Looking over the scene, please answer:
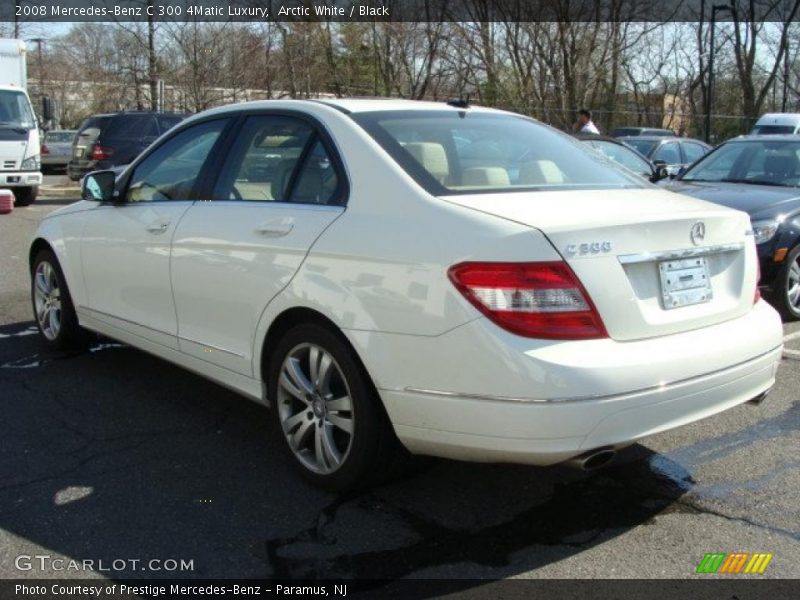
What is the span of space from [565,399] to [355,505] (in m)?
1.14

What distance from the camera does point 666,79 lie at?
46.0 m

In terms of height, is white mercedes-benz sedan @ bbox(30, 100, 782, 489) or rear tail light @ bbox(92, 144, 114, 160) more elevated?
rear tail light @ bbox(92, 144, 114, 160)

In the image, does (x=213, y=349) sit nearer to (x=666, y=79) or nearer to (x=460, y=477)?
(x=460, y=477)

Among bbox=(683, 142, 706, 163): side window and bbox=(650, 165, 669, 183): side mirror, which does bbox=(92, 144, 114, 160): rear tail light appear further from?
bbox=(650, 165, 669, 183): side mirror

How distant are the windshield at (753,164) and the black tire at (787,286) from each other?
1.04m

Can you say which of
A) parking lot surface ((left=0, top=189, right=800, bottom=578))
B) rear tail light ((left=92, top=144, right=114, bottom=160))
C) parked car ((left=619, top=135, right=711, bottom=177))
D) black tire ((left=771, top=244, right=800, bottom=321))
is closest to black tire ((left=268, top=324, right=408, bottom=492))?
parking lot surface ((left=0, top=189, right=800, bottom=578))

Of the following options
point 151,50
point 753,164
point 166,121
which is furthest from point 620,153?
point 151,50

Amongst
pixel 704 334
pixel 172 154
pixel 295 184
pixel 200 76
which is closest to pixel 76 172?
pixel 200 76

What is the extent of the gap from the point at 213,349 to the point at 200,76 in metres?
20.2

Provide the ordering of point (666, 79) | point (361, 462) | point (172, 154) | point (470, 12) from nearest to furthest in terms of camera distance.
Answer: point (361, 462) → point (172, 154) → point (470, 12) → point (666, 79)

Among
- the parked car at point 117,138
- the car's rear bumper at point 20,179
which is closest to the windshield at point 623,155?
the parked car at point 117,138

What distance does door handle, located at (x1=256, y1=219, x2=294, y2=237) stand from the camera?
12.1 ft

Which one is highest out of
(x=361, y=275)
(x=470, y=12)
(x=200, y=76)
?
(x=470, y=12)

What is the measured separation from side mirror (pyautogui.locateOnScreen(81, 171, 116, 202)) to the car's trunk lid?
2.64 meters
